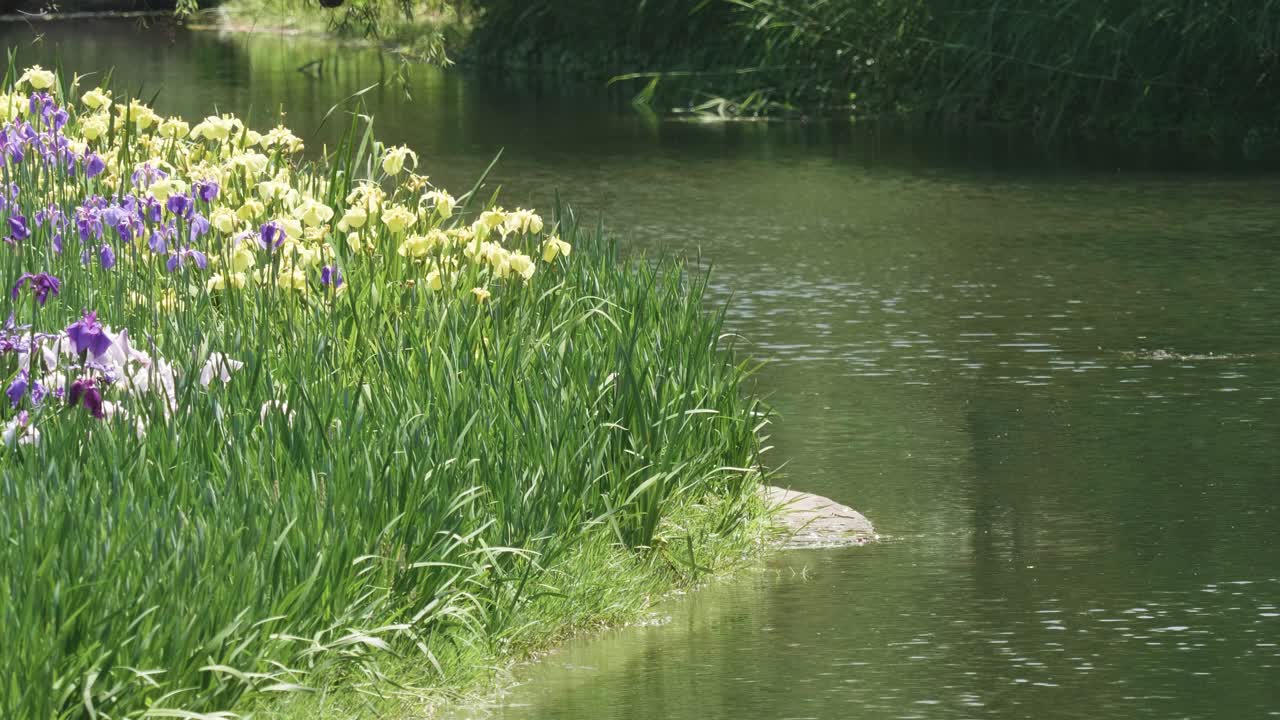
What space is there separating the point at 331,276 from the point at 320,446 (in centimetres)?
152

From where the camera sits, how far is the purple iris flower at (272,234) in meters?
6.27

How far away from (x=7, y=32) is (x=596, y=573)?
1413 inches

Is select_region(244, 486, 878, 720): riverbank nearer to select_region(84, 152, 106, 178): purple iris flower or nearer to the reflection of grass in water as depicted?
select_region(84, 152, 106, 178): purple iris flower

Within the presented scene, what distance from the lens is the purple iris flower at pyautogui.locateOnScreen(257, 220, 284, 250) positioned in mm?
6273

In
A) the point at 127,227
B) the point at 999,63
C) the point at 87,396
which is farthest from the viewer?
the point at 999,63

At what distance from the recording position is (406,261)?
7027 mm

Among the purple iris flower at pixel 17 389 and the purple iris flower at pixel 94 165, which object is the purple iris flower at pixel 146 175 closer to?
the purple iris flower at pixel 94 165

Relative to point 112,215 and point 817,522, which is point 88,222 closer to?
point 112,215

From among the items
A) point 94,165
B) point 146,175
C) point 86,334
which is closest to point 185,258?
point 146,175

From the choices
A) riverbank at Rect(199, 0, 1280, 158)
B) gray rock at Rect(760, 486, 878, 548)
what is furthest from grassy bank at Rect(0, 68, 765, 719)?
riverbank at Rect(199, 0, 1280, 158)

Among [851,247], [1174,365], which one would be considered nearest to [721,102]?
[851,247]

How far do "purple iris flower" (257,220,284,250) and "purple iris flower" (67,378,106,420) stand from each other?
130 cm

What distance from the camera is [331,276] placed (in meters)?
6.58

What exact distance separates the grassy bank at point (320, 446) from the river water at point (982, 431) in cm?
31
